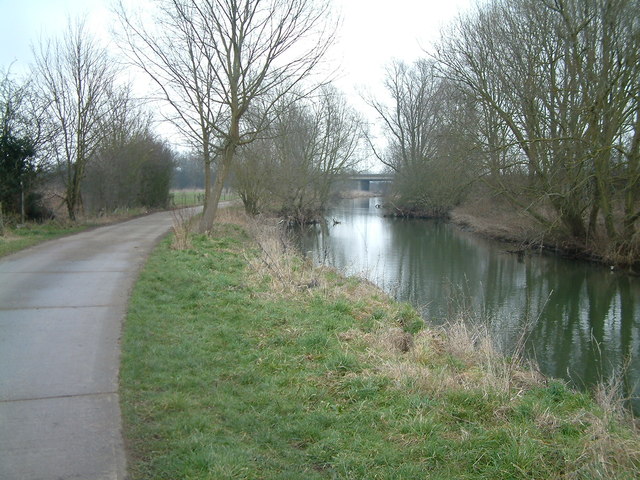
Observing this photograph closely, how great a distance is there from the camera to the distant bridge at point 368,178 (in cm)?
5413

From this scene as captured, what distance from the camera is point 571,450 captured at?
4.19 meters

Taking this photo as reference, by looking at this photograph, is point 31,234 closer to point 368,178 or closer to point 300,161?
point 300,161

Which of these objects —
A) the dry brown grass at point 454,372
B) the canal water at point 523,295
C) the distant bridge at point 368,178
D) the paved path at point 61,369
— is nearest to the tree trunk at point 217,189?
the canal water at point 523,295

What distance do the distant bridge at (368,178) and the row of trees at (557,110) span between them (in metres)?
25.9

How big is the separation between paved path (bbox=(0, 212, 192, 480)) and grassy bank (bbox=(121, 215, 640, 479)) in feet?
0.65

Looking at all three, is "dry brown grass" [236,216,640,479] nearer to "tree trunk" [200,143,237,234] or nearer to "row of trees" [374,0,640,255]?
"tree trunk" [200,143,237,234]

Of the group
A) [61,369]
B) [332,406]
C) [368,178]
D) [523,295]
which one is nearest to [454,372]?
[332,406]

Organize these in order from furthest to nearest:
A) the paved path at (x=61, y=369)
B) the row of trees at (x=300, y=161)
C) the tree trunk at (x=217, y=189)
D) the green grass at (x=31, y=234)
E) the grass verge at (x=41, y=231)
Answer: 1. the row of trees at (x=300, y=161)
2. the tree trunk at (x=217, y=189)
3. the grass verge at (x=41, y=231)
4. the green grass at (x=31, y=234)
5. the paved path at (x=61, y=369)

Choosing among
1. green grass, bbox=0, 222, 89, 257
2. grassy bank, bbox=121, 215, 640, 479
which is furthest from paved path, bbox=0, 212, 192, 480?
green grass, bbox=0, 222, 89, 257

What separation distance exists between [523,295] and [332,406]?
12.4 metres

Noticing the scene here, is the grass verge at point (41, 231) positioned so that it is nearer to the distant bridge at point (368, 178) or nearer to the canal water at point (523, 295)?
the canal water at point (523, 295)

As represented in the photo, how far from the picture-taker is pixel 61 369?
534 centimetres

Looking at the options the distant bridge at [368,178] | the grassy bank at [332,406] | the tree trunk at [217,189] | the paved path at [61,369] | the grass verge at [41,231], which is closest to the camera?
the paved path at [61,369]

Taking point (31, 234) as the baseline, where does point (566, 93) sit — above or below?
above
